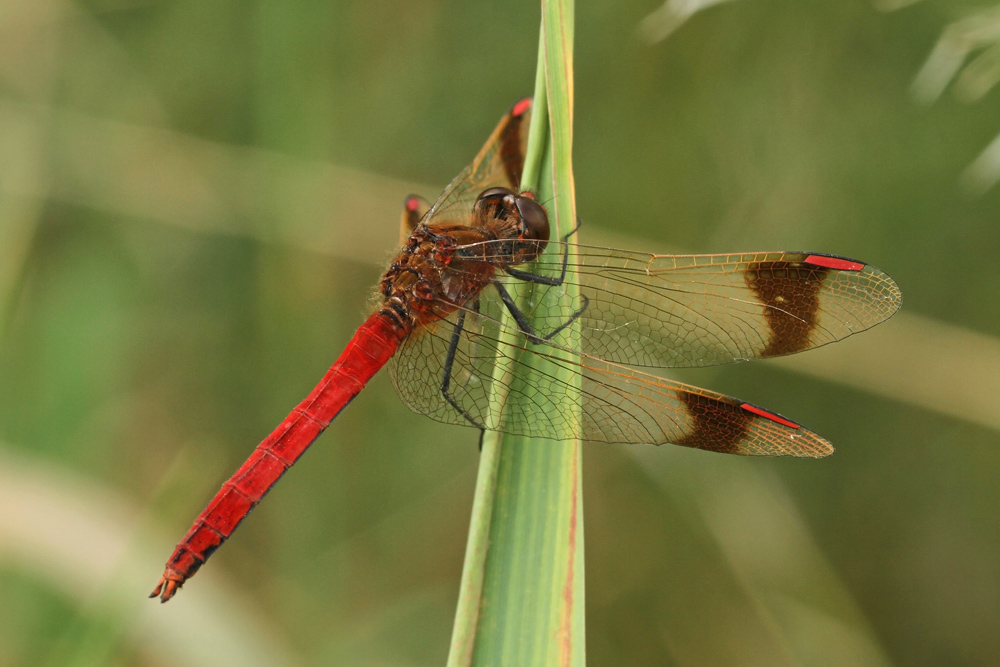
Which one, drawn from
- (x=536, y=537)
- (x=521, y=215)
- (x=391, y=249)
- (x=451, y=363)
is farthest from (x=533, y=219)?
(x=536, y=537)

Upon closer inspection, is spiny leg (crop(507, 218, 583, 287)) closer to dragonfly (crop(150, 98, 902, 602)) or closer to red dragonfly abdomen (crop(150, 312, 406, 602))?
dragonfly (crop(150, 98, 902, 602))

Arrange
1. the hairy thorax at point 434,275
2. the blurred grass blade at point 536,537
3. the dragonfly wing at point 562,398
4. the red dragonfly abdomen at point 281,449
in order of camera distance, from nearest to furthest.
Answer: the blurred grass blade at point 536,537 < the dragonfly wing at point 562,398 < the red dragonfly abdomen at point 281,449 < the hairy thorax at point 434,275

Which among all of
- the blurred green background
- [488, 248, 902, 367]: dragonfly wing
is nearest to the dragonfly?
[488, 248, 902, 367]: dragonfly wing

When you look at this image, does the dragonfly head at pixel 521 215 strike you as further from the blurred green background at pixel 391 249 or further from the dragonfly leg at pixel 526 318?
the blurred green background at pixel 391 249

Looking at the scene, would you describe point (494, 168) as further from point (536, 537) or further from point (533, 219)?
point (536, 537)

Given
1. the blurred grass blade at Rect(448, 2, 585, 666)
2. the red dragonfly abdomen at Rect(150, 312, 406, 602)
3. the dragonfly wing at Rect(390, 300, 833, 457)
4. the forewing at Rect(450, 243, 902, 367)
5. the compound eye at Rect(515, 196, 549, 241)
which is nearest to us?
the blurred grass blade at Rect(448, 2, 585, 666)

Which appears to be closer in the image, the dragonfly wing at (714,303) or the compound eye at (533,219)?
the dragonfly wing at (714,303)

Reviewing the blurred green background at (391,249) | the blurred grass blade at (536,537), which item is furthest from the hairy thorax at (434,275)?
the blurred green background at (391,249)
